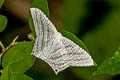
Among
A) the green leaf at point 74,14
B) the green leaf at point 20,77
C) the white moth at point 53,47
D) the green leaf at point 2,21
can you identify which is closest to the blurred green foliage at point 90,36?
the green leaf at point 74,14

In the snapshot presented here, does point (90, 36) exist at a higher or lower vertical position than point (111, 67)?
lower

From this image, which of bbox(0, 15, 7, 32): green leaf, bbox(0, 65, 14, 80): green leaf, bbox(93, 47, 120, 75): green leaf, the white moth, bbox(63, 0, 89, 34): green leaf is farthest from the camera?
bbox(63, 0, 89, 34): green leaf

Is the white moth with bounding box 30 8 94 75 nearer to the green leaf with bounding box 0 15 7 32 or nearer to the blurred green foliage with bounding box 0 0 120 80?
the green leaf with bounding box 0 15 7 32

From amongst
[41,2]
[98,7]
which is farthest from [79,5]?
[41,2]

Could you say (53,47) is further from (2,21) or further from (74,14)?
(74,14)

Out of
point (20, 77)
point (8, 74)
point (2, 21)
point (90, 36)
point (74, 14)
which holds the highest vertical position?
point (2, 21)

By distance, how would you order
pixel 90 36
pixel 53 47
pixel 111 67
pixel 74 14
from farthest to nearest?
1. pixel 74 14
2. pixel 90 36
3. pixel 111 67
4. pixel 53 47

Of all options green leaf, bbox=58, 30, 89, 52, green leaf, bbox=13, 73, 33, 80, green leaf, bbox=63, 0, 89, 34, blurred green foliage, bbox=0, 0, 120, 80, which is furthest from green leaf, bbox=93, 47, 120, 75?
green leaf, bbox=63, 0, 89, 34

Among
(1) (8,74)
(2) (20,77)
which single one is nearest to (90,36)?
(2) (20,77)
